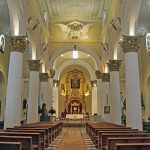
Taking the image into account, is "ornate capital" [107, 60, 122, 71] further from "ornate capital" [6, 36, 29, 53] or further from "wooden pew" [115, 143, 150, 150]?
"wooden pew" [115, 143, 150, 150]

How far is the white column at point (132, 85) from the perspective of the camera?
33.7 ft

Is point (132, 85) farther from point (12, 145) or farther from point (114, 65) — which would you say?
point (12, 145)

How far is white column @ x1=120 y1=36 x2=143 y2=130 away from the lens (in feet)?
33.7

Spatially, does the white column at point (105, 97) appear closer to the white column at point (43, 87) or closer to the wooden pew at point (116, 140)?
the white column at point (43, 87)

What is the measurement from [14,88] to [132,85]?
16.1 ft

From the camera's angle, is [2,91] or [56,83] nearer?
[2,91]

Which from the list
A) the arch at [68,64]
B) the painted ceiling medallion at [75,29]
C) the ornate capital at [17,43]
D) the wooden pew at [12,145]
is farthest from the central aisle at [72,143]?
the arch at [68,64]

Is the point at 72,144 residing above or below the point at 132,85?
below

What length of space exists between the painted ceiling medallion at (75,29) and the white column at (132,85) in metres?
10.7

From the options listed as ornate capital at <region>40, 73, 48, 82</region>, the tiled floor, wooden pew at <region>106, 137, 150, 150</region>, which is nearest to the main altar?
ornate capital at <region>40, 73, 48, 82</region>

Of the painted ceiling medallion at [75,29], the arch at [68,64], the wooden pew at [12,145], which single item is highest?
the painted ceiling medallion at [75,29]

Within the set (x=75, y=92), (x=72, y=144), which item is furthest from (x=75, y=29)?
(x=72, y=144)

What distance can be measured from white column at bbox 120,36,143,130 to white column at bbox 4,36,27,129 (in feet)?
14.8

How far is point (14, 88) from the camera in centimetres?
1066
